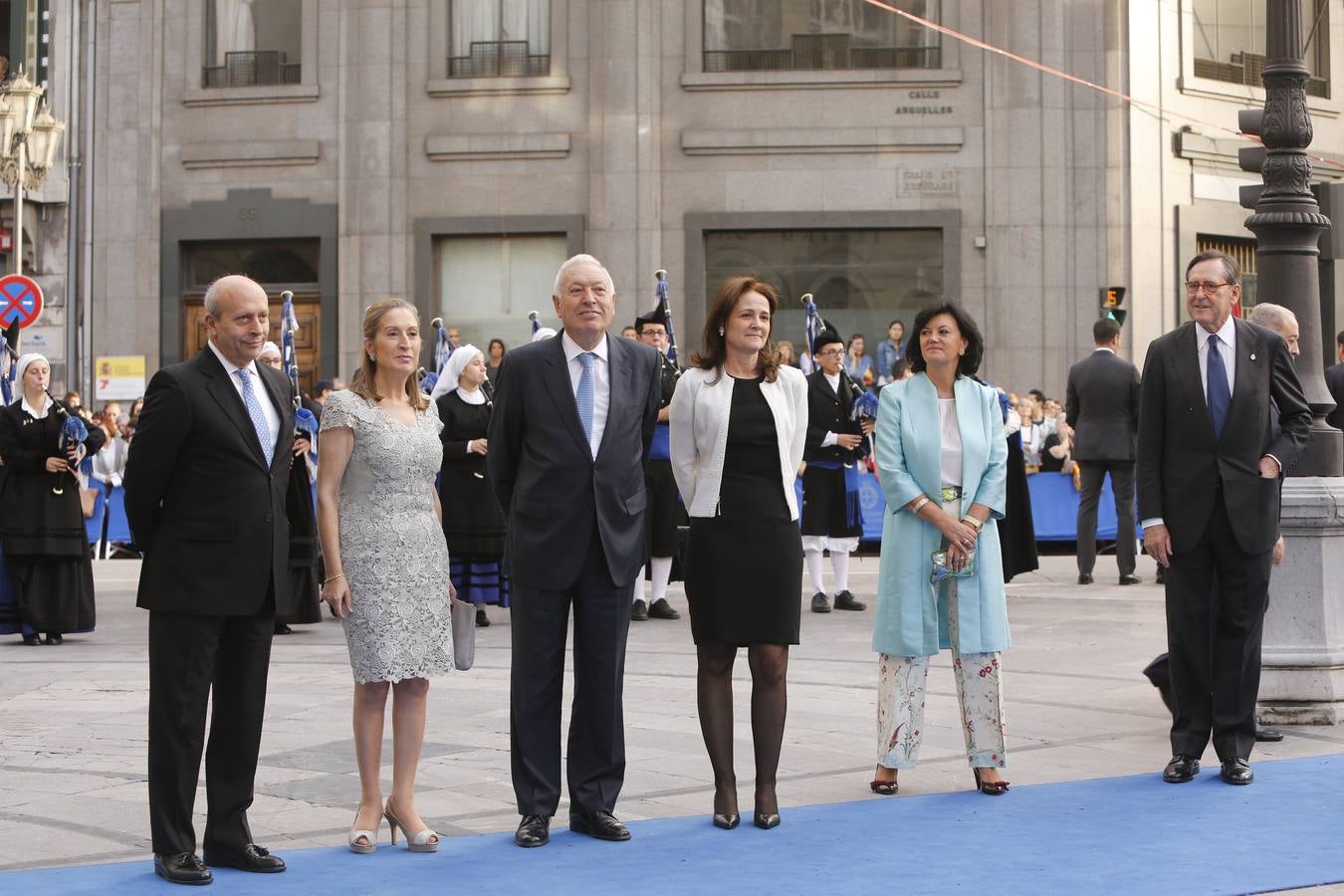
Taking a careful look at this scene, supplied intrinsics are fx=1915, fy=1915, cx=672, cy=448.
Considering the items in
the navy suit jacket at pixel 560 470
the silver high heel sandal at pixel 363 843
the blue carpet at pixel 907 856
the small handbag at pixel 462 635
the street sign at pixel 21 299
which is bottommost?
the blue carpet at pixel 907 856

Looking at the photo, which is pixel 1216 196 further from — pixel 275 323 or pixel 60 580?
pixel 60 580

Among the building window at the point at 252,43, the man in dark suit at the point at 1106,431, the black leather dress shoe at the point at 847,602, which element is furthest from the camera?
the building window at the point at 252,43

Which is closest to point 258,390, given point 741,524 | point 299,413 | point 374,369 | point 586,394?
point 374,369

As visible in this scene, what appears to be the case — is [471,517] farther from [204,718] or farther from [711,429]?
[204,718]

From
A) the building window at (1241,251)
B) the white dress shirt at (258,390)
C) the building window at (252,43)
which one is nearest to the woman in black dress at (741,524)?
→ the white dress shirt at (258,390)

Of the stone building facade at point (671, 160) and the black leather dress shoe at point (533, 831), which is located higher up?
the stone building facade at point (671, 160)

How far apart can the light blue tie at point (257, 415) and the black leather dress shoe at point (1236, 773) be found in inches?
159

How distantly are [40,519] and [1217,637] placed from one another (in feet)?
28.2

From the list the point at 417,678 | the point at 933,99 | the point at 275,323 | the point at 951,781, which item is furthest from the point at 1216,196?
the point at 417,678

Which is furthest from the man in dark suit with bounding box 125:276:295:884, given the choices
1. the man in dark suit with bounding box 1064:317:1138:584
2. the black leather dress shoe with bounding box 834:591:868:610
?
the man in dark suit with bounding box 1064:317:1138:584

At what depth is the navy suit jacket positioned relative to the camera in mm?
6906

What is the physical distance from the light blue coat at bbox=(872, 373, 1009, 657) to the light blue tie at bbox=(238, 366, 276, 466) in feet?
8.46

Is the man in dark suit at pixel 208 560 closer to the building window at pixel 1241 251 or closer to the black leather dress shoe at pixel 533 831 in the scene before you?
the black leather dress shoe at pixel 533 831

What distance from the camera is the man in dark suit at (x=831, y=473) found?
1427 cm
